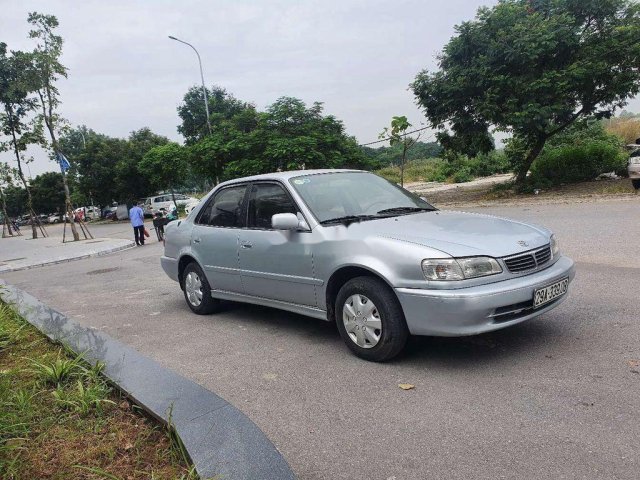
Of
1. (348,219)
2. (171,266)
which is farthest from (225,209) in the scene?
(348,219)

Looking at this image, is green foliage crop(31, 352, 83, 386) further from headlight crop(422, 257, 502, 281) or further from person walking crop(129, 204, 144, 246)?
person walking crop(129, 204, 144, 246)

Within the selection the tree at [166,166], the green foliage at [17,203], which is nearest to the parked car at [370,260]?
the tree at [166,166]

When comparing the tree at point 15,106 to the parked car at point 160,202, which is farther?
the parked car at point 160,202

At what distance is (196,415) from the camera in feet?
9.62

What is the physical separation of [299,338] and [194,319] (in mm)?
1655

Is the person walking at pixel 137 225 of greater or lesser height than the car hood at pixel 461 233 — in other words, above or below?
below

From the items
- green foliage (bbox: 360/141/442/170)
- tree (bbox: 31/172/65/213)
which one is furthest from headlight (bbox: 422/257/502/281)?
tree (bbox: 31/172/65/213)

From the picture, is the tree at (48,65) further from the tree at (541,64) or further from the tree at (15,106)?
the tree at (541,64)

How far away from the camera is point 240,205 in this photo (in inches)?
209

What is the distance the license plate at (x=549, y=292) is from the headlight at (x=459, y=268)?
38cm

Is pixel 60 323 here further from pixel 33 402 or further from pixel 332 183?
pixel 332 183

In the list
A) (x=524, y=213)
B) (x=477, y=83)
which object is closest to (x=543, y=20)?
(x=477, y=83)

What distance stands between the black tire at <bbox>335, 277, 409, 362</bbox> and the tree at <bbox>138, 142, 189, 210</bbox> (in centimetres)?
3228

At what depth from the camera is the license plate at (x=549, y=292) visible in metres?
3.68
